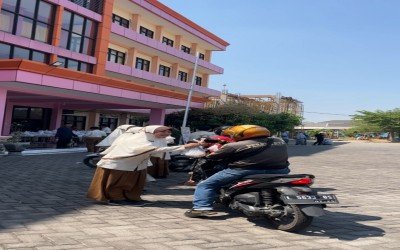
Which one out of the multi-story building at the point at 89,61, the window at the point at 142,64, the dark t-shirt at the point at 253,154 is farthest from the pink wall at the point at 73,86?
the window at the point at 142,64

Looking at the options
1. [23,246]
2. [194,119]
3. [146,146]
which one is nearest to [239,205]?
[146,146]

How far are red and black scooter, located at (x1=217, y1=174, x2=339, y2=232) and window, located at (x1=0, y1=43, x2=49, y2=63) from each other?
19.5 metres

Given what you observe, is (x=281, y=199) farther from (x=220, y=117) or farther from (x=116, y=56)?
(x=116, y=56)

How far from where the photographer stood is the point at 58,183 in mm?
8383

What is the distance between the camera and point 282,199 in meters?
4.90

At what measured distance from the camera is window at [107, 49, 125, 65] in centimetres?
3161

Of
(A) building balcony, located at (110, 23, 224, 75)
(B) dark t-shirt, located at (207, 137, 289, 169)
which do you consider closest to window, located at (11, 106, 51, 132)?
(A) building balcony, located at (110, 23, 224, 75)

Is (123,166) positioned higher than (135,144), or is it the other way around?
(135,144)

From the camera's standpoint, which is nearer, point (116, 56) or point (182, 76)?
point (116, 56)

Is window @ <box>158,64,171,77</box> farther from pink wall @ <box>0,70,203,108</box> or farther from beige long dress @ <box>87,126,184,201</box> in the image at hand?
beige long dress @ <box>87,126,184,201</box>

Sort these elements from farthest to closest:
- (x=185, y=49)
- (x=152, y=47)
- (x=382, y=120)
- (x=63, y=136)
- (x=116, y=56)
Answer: (x=382, y=120), (x=185, y=49), (x=152, y=47), (x=116, y=56), (x=63, y=136)

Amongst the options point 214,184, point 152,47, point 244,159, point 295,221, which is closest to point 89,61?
point 152,47

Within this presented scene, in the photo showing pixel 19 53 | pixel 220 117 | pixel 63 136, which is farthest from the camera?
pixel 220 117

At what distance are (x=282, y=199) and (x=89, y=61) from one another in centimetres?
2267
